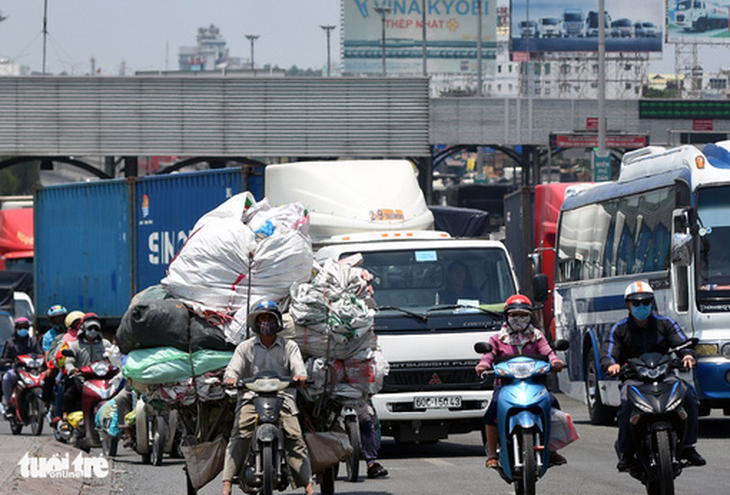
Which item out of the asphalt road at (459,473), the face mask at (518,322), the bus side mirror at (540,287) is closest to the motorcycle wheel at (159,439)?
the asphalt road at (459,473)

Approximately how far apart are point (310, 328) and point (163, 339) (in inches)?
41.5

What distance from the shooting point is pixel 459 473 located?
14148 mm

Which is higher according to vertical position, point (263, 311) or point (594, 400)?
point (263, 311)

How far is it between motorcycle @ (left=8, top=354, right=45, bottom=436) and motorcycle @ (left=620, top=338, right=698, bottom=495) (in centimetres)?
1273

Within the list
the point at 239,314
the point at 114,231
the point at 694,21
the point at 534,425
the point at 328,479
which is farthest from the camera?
the point at 694,21

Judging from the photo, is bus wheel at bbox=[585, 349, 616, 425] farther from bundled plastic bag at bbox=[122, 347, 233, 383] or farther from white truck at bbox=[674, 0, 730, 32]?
white truck at bbox=[674, 0, 730, 32]

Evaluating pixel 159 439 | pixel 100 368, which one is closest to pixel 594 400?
pixel 100 368

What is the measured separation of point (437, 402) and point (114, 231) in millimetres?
14884

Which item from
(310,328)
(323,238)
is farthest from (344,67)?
(310,328)

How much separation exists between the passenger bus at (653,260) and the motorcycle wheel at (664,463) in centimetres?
601

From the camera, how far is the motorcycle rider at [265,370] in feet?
35.4

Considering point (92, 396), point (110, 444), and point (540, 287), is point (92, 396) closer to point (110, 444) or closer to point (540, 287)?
point (110, 444)

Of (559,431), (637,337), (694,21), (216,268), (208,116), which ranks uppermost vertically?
(694,21)

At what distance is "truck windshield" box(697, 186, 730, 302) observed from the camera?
17281mm
